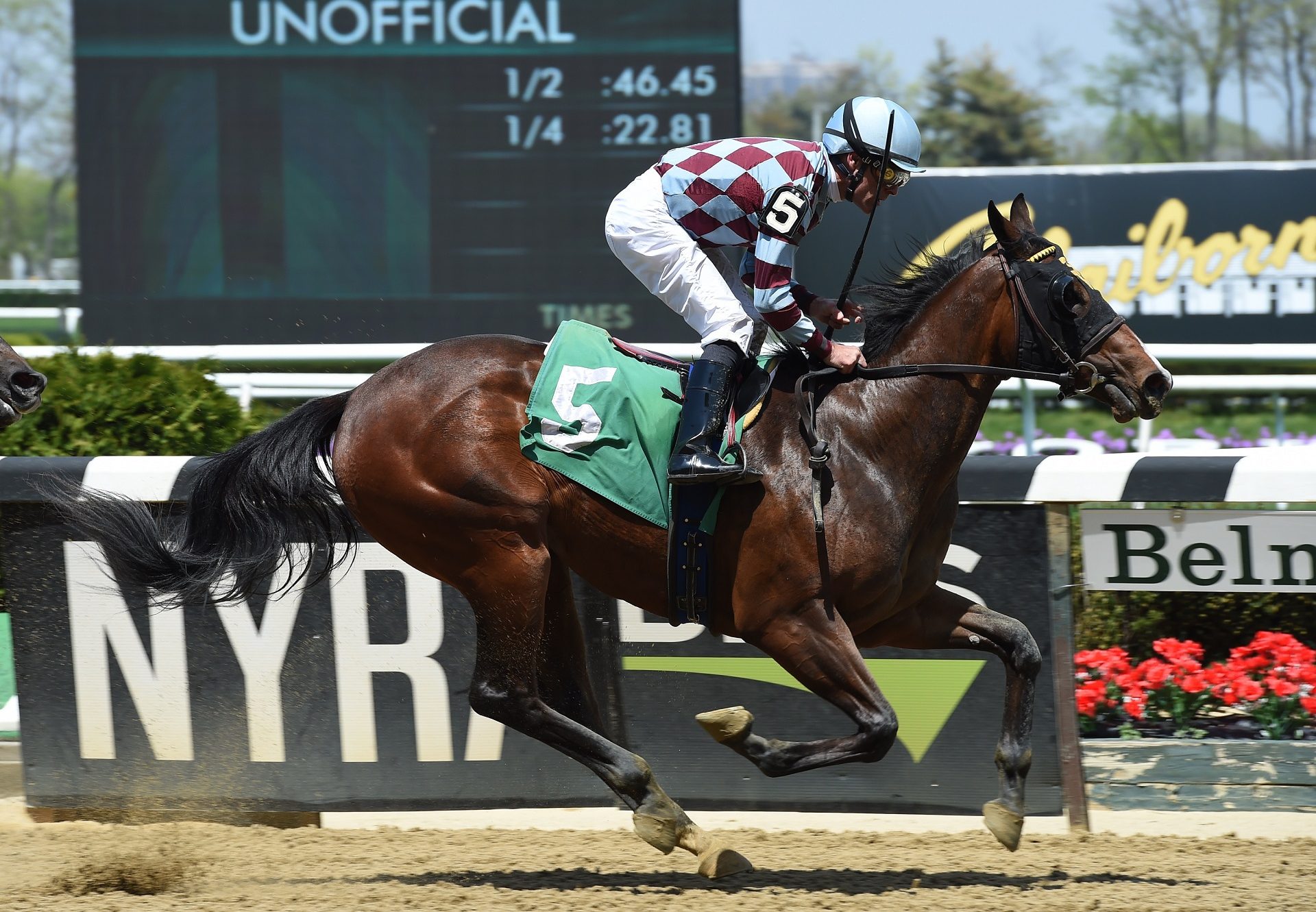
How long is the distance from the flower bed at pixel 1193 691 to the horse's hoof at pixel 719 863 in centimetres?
118

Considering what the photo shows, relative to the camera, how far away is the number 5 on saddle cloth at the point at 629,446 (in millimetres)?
3750

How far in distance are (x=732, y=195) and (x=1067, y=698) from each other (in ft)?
5.70

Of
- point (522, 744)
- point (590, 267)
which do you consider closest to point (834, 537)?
point (522, 744)

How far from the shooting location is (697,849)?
12.5 ft

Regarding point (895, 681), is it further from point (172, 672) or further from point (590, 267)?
point (590, 267)

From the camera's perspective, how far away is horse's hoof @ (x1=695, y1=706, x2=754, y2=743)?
3.77m

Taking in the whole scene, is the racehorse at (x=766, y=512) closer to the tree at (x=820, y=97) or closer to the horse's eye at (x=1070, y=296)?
the horse's eye at (x=1070, y=296)

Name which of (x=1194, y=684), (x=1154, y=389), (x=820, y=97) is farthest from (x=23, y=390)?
(x=820, y=97)

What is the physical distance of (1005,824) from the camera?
149 inches

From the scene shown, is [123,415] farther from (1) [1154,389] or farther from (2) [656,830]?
(1) [1154,389]

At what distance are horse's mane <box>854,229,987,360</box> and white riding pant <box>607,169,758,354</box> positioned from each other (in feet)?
1.12

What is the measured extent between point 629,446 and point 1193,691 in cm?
186

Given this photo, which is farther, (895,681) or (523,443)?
(895,681)

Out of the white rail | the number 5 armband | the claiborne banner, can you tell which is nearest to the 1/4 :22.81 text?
the white rail
